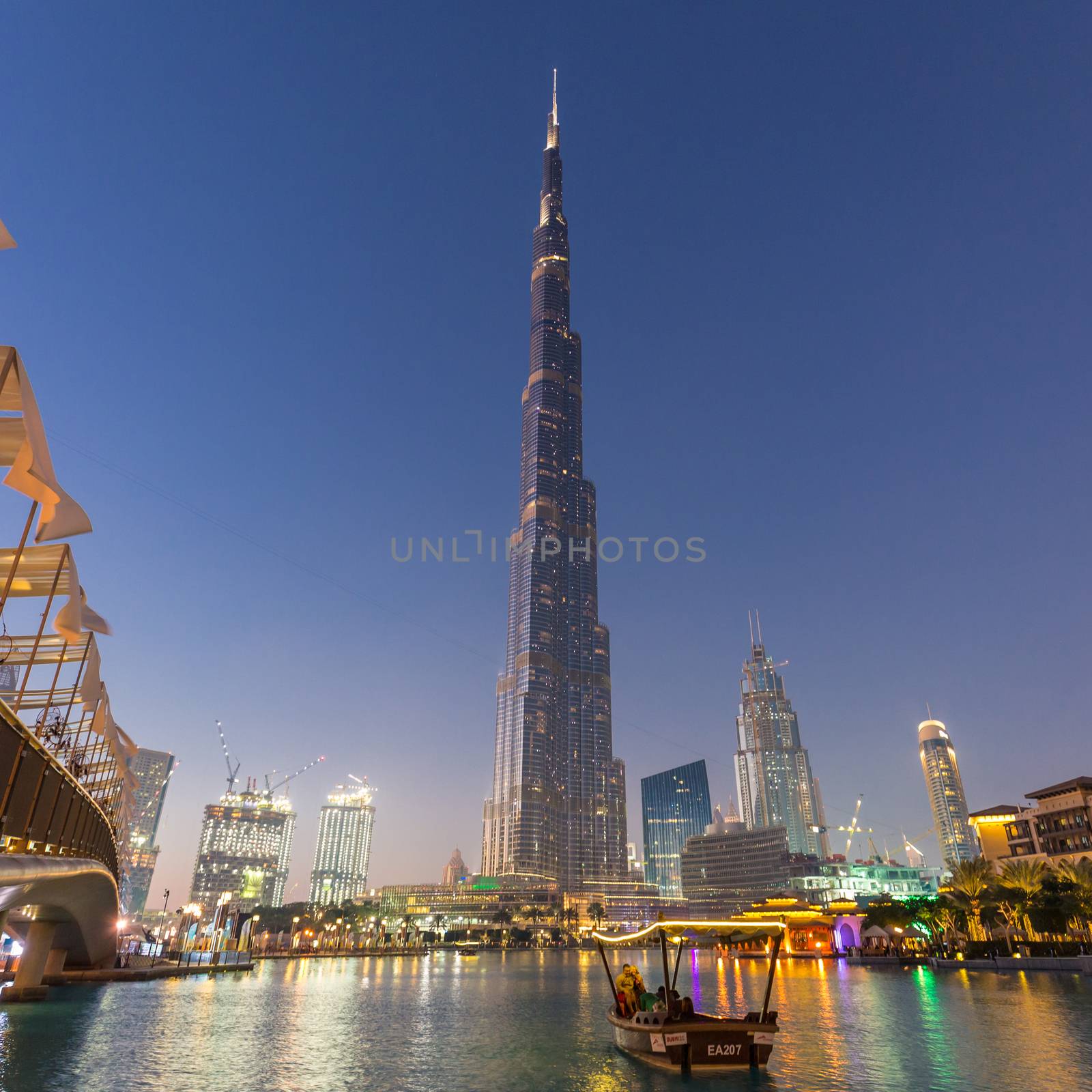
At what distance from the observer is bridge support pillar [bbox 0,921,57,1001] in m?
57.9

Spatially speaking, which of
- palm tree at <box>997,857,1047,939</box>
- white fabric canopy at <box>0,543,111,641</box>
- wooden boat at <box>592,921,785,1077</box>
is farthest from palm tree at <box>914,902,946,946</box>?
white fabric canopy at <box>0,543,111,641</box>

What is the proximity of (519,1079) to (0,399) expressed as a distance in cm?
3511

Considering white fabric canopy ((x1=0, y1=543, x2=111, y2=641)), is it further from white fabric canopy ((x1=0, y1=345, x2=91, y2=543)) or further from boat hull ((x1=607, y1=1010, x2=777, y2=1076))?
boat hull ((x1=607, y1=1010, x2=777, y2=1076))

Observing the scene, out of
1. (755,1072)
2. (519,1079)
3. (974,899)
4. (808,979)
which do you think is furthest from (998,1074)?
(974,899)

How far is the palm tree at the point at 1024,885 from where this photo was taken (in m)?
101

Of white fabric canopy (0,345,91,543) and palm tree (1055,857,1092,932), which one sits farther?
palm tree (1055,857,1092,932)

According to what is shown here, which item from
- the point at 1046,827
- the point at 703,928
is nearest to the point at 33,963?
the point at 703,928

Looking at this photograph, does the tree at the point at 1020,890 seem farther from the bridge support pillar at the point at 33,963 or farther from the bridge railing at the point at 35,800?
the bridge railing at the point at 35,800

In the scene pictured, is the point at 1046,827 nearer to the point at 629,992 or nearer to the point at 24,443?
the point at 629,992

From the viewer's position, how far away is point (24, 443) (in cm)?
1592

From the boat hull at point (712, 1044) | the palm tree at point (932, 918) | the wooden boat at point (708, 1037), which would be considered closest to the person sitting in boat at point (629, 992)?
the wooden boat at point (708, 1037)

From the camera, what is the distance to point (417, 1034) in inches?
2044

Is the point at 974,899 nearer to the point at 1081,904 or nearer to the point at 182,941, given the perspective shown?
the point at 1081,904

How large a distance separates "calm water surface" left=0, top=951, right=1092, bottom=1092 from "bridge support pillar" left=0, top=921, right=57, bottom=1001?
8.96 feet
